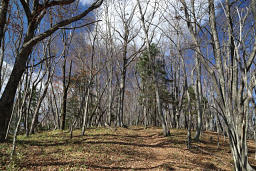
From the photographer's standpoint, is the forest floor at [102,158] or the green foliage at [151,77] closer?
the forest floor at [102,158]

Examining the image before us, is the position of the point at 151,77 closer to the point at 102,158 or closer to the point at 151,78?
the point at 151,78

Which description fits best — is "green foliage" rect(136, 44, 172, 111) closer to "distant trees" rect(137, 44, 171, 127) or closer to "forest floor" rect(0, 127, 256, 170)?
"distant trees" rect(137, 44, 171, 127)

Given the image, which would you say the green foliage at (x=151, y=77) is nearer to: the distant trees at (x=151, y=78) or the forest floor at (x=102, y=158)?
the distant trees at (x=151, y=78)

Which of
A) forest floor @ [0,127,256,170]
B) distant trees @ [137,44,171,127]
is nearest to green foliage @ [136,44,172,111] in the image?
distant trees @ [137,44,171,127]

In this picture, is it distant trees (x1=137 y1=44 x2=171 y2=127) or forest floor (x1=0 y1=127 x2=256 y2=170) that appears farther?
distant trees (x1=137 y1=44 x2=171 y2=127)

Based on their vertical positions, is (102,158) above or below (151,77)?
below

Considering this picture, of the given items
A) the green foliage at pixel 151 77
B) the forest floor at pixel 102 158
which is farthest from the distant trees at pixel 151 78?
the forest floor at pixel 102 158

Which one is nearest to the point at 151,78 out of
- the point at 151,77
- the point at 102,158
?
the point at 151,77

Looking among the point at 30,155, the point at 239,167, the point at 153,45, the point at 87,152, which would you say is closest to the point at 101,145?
the point at 87,152

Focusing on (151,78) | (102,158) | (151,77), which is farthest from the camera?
(151,78)

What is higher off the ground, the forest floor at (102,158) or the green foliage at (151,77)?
the green foliage at (151,77)

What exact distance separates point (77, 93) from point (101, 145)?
15.9 metres

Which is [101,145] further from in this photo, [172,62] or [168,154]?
[172,62]

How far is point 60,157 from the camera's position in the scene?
604 cm
